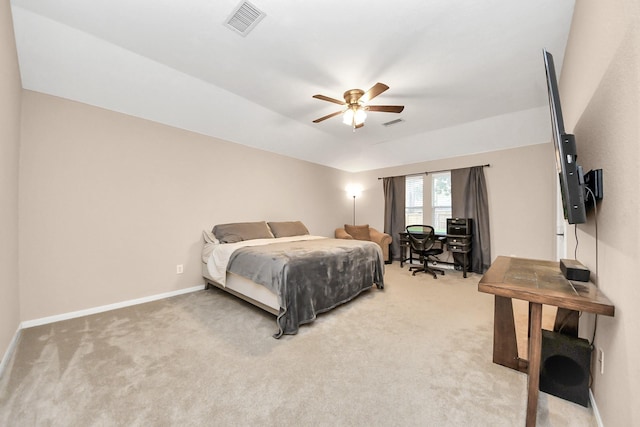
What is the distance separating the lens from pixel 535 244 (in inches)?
160

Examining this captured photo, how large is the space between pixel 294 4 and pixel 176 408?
111 inches

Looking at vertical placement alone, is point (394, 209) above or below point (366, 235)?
above

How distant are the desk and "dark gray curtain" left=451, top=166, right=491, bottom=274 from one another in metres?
2.93

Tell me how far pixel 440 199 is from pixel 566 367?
4.03 m

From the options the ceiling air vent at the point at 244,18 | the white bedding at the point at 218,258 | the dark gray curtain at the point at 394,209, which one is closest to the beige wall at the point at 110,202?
the white bedding at the point at 218,258

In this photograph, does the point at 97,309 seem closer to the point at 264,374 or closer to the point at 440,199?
the point at 264,374

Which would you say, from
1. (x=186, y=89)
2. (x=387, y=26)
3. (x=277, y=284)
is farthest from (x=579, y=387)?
(x=186, y=89)

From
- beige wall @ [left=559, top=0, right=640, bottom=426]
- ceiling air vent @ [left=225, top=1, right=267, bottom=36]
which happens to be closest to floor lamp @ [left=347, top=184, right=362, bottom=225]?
ceiling air vent @ [left=225, top=1, right=267, bottom=36]

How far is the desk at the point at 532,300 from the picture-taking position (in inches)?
43.6

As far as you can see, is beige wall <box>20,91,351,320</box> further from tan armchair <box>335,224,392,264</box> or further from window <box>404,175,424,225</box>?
window <box>404,175,424,225</box>

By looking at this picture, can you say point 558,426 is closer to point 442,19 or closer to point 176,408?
point 176,408

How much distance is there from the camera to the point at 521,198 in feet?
13.7

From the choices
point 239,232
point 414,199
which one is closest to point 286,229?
point 239,232

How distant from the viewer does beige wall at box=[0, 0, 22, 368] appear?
5.55 ft
